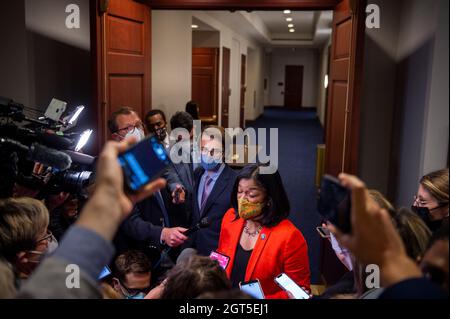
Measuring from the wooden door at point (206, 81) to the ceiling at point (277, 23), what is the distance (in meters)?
0.57

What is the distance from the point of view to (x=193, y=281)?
1.40m

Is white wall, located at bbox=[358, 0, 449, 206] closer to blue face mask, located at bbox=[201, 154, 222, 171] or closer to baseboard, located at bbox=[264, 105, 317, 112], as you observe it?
blue face mask, located at bbox=[201, 154, 222, 171]

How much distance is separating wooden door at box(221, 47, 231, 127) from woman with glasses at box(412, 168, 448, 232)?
7.90 metres

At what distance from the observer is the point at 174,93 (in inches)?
239

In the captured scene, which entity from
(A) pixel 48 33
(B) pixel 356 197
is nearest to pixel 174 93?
(A) pixel 48 33

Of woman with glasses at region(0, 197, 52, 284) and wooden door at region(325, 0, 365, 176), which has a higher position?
wooden door at region(325, 0, 365, 176)

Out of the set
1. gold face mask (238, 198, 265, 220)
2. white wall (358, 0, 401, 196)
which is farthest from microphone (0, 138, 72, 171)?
white wall (358, 0, 401, 196)

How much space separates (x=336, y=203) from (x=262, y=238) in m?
1.12

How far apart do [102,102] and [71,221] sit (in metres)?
0.88

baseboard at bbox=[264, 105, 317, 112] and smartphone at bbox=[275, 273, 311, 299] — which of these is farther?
baseboard at bbox=[264, 105, 317, 112]

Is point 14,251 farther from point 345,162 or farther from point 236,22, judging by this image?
point 236,22

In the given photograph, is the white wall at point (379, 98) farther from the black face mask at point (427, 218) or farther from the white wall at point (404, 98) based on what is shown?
the black face mask at point (427, 218)

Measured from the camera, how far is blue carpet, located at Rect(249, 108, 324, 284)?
5.04 m

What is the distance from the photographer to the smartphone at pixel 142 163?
3.23 ft
